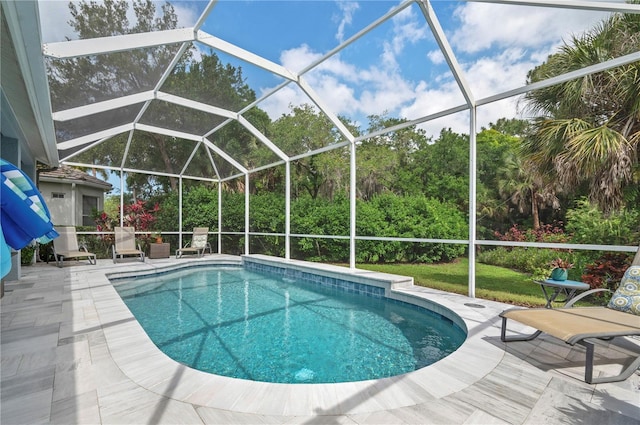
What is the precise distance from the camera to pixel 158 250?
Answer: 11203 millimetres

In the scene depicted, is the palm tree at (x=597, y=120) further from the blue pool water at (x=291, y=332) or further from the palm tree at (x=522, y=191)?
the blue pool water at (x=291, y=332)

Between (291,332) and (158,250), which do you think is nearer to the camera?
(291,332)

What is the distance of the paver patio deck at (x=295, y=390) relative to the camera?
2012 mm

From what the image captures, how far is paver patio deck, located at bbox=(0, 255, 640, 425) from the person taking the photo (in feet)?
6.60

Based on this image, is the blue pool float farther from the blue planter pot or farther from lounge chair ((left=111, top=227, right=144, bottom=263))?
lounge chair ((left=111, top=227, right=144, bottom=263))

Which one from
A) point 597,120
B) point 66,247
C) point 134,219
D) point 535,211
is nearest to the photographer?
point 597,120

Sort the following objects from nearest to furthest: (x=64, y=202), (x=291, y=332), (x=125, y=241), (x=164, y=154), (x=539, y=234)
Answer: (x=291, y=332), (x=539, y=234), (x=125, y=241), (x=164, y=154), (x=64, y=202)

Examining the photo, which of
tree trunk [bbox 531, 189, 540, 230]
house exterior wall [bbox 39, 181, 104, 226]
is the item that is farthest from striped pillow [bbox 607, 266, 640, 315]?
house exterior wall [bbox 39, 181, 104, 226]

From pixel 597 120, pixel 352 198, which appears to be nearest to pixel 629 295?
pixel 597 120

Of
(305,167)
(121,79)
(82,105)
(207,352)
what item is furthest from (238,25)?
(305,167)

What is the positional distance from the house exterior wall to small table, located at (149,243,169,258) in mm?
4445

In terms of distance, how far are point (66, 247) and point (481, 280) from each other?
38.8 ft

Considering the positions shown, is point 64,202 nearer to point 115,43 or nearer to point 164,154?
point 164,154

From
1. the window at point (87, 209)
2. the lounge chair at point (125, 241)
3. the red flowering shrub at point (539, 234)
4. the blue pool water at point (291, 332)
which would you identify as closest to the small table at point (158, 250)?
the lounge chair at point (125, 241)
